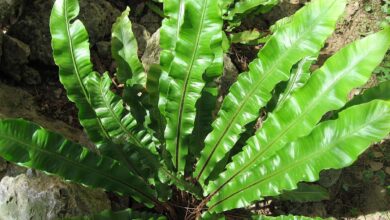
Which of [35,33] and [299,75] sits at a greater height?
[299,75]

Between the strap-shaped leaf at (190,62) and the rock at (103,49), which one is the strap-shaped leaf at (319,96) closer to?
the strap-shaped leaf at (190,62)

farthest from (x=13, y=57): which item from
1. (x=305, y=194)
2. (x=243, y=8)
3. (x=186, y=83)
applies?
(x=305, y=194)

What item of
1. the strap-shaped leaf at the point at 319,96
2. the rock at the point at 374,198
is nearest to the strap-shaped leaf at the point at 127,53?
the strap-shaped leaf at the point at 319,96

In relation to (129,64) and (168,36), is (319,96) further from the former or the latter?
(129,64)

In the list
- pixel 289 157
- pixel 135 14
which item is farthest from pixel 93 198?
pixel 135 14

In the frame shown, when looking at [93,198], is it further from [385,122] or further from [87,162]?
[385,122]

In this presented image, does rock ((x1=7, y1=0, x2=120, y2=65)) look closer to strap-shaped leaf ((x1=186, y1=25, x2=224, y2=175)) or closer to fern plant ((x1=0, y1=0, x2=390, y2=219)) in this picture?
fern plant ((x1=0, y1=0, x2=390, y2=219))
